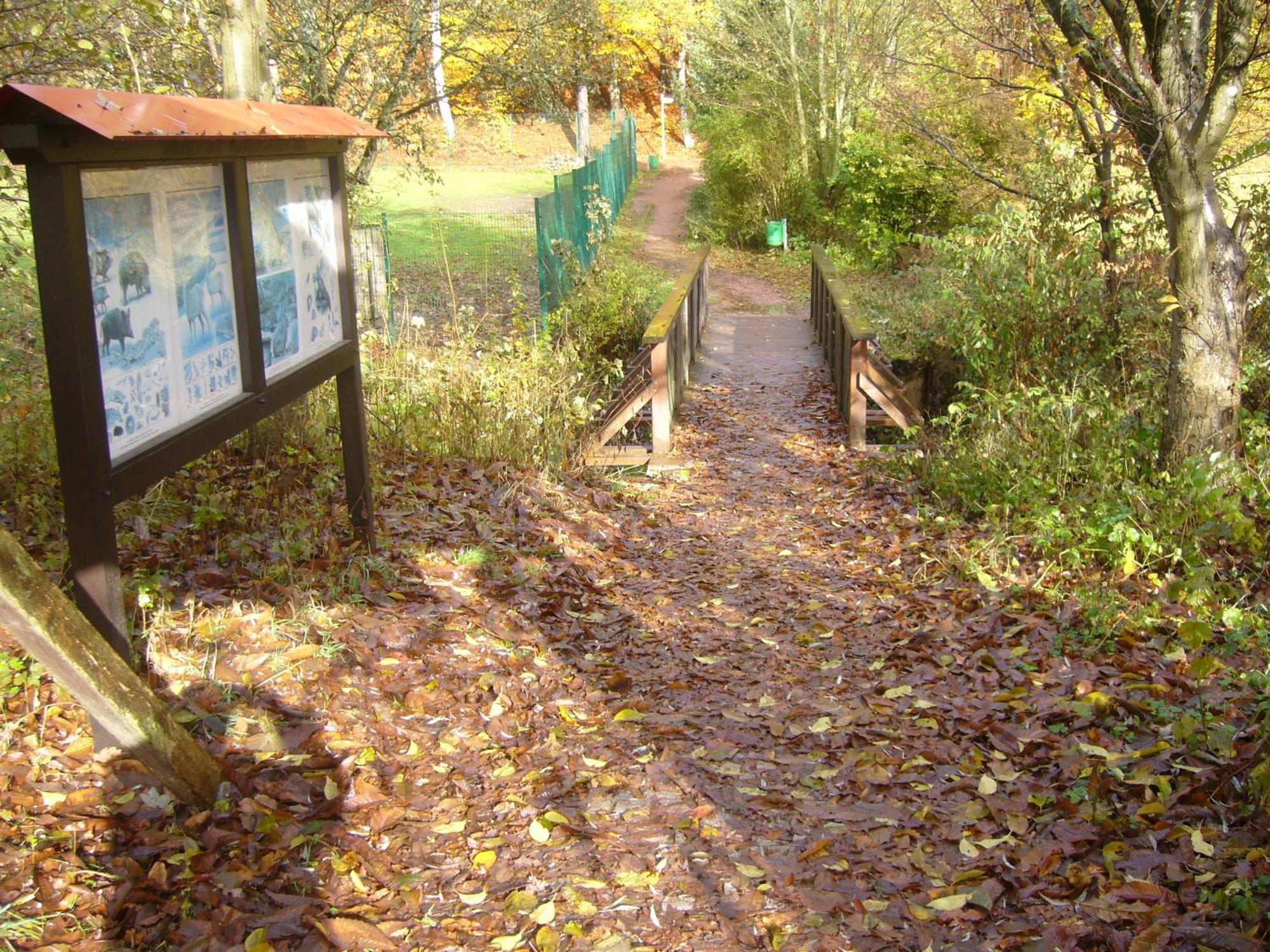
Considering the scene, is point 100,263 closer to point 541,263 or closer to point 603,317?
point 541,263

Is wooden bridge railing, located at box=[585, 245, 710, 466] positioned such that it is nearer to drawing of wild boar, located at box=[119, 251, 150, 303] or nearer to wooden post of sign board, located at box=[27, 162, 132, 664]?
drawing of wild boar, located at box=[119, 251, 150, 303]

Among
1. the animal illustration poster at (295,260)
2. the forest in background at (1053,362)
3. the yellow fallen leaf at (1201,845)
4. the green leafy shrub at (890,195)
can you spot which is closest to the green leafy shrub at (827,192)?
the green leafy shrub at (890,195)

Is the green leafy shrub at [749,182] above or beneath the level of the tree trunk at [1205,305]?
above

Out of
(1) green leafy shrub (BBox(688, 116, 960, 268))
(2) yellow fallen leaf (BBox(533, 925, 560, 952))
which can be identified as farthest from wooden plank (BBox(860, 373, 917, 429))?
(1) green leafy shrub (BBox(688, 116, 960, 268))

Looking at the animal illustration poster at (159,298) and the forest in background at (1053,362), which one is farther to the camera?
the forest in background at (1053,362)

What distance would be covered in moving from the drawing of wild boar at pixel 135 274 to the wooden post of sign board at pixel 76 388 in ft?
0.77

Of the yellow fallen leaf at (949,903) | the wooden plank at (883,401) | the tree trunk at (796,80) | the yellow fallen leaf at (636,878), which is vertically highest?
the tree trunk at (796,80)

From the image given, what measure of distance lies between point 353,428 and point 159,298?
2.07 metres

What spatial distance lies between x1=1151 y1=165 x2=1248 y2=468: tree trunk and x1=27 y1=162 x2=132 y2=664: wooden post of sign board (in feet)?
18.2

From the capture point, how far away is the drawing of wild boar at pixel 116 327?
11.2ft

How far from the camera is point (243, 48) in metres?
6.32

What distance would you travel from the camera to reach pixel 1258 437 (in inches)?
268

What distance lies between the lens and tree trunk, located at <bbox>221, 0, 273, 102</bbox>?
6277mm

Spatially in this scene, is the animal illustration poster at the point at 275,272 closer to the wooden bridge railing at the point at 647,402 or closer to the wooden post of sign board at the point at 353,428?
the wooden post of sign board at the point at 353,428
